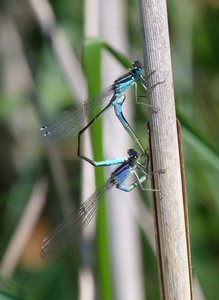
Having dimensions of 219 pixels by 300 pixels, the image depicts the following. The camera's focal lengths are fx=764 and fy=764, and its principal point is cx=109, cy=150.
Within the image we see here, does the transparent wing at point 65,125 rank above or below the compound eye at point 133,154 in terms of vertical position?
above

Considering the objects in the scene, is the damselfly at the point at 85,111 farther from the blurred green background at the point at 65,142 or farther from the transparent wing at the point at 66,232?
the blurred green background at the point at 65,142

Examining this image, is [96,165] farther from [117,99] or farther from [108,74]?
[108,74]

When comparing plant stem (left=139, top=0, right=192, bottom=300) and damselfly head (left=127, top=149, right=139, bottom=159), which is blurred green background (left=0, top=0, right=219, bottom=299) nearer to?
damselfly head (left=127, top=149, right=139, bottom=159)

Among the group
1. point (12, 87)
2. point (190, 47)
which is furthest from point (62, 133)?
point (12, 87)


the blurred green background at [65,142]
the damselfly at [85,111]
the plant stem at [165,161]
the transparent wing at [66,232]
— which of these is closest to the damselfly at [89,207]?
the transparent wing at [66,232]

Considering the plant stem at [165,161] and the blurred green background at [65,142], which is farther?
the blurred green background at [65,142]

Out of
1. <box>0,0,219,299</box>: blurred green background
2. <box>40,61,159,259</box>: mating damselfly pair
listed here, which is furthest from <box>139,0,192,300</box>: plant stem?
<box>0,0,219,299</box>: blurred green background

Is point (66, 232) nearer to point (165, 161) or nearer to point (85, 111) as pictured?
point (85, 111)
